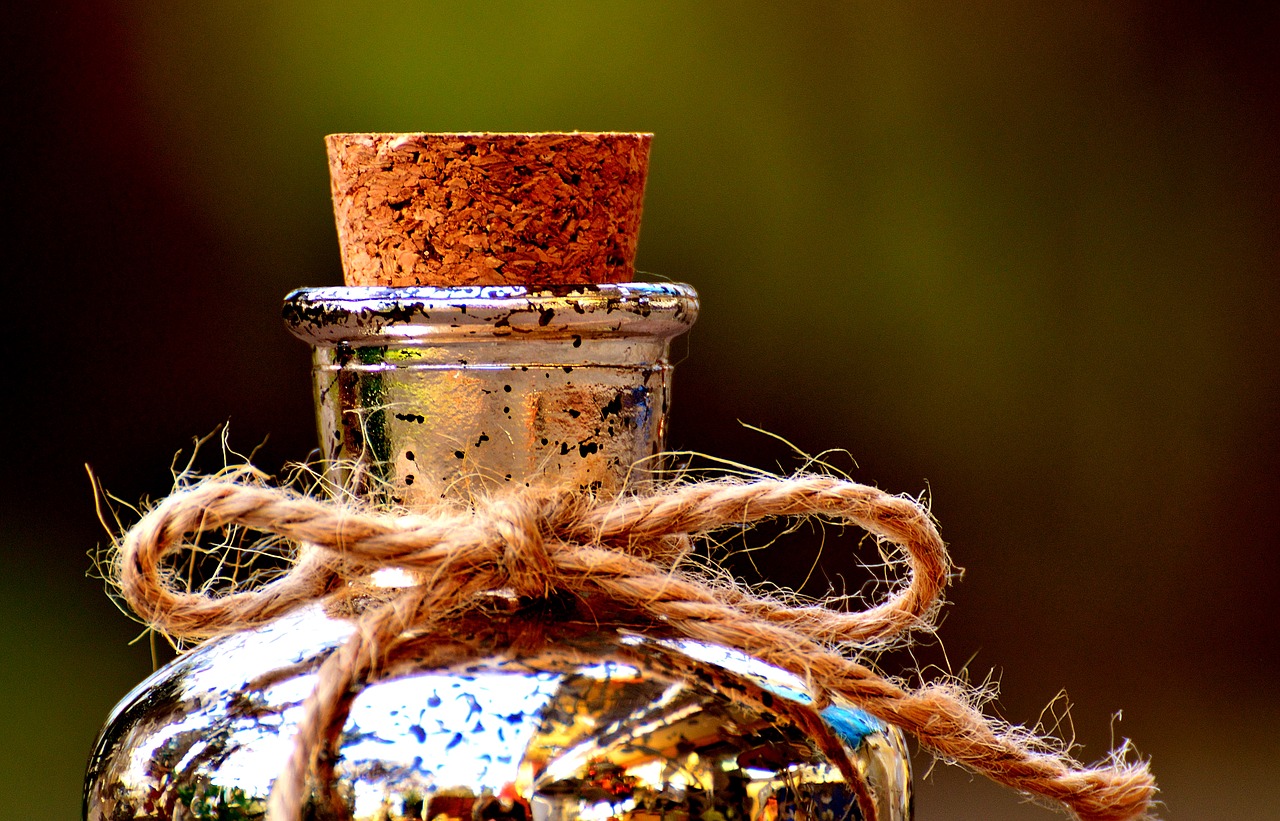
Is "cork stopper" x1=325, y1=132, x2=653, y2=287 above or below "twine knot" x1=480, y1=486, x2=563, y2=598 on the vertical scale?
above

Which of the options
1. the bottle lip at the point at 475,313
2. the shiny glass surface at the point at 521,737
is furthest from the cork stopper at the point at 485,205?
the shiny glass surface at the point at 521,737

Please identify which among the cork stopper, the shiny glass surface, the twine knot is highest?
the cork stopper

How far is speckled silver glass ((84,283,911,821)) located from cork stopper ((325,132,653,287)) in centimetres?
3

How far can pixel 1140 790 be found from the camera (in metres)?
0.52

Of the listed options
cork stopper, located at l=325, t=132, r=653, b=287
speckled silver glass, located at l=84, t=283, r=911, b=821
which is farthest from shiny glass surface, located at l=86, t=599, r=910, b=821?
cork stopper, located at l=325, t=132, r=653, b=287

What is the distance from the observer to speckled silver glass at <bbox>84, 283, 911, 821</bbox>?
410 mm

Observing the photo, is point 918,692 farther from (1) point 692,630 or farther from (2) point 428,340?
(2) point 428,340

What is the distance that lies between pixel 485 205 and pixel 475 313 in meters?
0.05

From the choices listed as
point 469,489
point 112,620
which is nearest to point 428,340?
point 469,489

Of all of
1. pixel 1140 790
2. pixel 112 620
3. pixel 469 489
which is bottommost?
pixel 112 620

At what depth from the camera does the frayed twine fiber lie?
44 centimetres

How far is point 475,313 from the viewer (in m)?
→ 0.46

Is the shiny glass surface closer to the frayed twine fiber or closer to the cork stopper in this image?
the frayed twine fiber

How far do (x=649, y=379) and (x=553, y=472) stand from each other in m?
0.05
